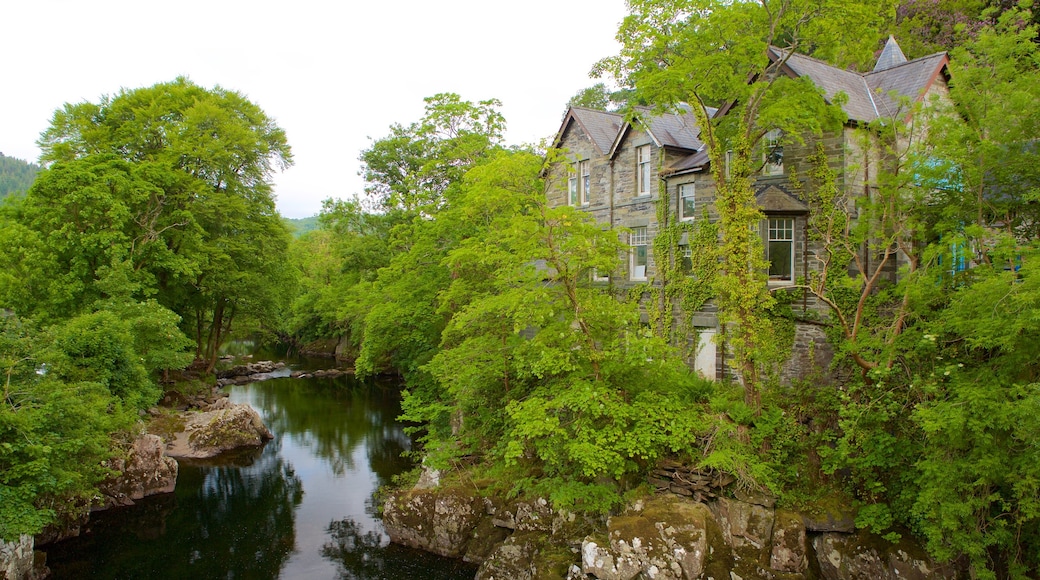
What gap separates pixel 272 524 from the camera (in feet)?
66.1

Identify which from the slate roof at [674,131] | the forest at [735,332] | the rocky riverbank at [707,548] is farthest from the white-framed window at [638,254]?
the rocky riverbank at [707,548]

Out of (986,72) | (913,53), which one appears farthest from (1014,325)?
(913,53)

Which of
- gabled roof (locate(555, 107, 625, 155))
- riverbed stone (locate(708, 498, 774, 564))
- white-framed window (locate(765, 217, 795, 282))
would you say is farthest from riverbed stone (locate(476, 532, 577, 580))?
gabled roof (locate(555, 107, 625, 155))

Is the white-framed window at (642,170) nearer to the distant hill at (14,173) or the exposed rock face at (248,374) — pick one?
the exposed rock face at (248,374)

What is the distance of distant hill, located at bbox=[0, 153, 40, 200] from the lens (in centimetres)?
13625

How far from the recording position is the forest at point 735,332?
39.7 ft

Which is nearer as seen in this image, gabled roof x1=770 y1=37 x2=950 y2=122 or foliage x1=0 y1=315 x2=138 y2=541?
foliage x1=0 y1=315 x2=138 y2=541

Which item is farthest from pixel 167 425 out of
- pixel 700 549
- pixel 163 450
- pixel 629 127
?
pixel 700 549

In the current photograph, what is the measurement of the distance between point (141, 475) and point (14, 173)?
174025 millimetres

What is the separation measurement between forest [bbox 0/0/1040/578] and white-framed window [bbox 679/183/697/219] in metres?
1.08

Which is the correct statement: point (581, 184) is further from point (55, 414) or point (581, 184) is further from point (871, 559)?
point (55, 414)

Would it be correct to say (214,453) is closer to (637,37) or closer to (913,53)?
(637,37)

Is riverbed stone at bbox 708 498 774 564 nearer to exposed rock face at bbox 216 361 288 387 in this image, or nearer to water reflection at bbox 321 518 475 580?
water reflection at bbox 321 518 475 580

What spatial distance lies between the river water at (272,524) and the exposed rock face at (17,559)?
1.33 meters
